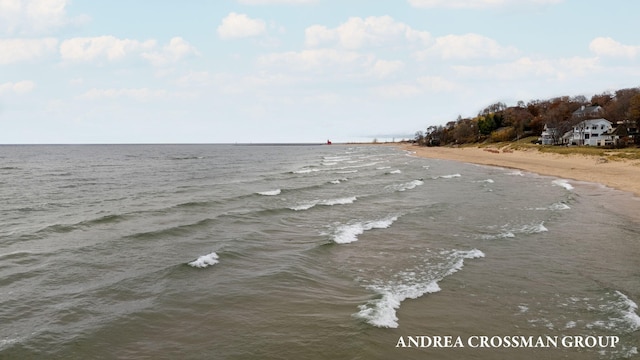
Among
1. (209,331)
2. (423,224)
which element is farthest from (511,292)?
(423,224)

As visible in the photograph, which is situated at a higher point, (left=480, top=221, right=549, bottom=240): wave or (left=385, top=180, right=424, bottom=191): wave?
(left=385, top=180, right=424, bottom=191): wave

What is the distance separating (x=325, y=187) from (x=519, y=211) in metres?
18.8

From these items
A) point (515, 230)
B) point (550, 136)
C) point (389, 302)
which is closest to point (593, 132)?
point (550, 136)

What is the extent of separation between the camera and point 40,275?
1379 cm

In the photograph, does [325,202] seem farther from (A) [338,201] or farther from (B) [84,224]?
(B) [84,224]

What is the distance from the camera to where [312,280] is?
43.7 feet

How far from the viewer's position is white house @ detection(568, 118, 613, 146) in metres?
91.2

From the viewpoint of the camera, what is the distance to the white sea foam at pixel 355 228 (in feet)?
61.3

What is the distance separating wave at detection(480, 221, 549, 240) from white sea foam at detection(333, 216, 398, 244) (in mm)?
5023

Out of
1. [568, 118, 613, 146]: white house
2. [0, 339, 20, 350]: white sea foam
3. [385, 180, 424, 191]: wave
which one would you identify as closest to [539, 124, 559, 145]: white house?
[568, 118, 613, 146]: white house

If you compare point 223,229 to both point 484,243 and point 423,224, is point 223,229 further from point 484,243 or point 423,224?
point 484,243

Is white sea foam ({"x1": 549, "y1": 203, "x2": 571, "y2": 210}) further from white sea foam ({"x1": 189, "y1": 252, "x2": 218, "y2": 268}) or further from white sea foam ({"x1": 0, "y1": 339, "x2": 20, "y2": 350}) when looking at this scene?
white sea foam ({"x1": 0, "y1": 339, "x2": 20, "y2": 350})

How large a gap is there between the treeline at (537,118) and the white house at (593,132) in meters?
3.03

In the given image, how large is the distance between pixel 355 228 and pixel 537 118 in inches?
5002
